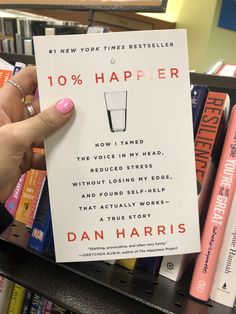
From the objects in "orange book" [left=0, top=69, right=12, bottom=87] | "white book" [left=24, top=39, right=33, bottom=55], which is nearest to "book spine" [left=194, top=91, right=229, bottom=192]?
"orange book" [left=0, top=69, right=12, bottom=87]

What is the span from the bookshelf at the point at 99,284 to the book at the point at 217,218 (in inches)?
1.5

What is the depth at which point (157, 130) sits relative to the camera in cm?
56

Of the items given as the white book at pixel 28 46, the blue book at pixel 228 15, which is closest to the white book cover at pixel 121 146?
the white book at pixel 28 46

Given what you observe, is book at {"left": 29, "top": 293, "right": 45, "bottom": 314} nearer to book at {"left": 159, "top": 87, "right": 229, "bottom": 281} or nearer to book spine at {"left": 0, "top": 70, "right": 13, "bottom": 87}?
book at {"left": 159, "top": 87, "right": 229, "bottom": 281}

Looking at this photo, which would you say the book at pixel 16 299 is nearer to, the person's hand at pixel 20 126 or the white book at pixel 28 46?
the person's hand at pixel 20 126

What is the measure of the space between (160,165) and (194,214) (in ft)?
0.29


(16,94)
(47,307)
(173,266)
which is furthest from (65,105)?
(47,307)

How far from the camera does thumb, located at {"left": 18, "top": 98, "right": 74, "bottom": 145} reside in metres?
0.55

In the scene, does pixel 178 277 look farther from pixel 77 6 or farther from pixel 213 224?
pixel 77 6

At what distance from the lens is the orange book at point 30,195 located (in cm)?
76

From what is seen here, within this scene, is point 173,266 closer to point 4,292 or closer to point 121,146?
point 121,146

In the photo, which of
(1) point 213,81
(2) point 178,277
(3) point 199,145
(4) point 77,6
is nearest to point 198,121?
(3) point 199,145

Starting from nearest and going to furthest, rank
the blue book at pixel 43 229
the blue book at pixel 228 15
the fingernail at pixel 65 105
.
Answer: the fingernail at pixel 65 105 < the blue book at pixel 43 229 < the blue book at pixel 228 15

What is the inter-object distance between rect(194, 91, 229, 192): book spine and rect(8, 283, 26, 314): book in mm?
450
